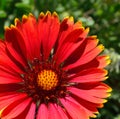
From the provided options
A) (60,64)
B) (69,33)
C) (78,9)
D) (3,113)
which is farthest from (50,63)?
(78,9)

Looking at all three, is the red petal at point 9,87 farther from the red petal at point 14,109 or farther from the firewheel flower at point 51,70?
the red petal at point 14,109

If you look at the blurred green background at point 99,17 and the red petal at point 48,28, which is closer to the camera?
the red petal at point 48,28

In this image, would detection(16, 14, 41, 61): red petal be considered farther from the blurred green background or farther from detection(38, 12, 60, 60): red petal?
the blurred green background

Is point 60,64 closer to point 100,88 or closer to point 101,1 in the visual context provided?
point 100,88

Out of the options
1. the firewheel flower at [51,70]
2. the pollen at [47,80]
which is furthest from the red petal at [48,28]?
the pollen at [47,80]

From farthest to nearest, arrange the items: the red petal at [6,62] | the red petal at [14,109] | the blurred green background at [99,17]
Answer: the blurred green background at [99,17] < the red petal at [6,62] < the red petal at [14,109]

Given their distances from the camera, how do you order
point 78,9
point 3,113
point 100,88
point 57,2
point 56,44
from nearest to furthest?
point 3,113
point 100,88
point 56,44
point 57,2
point 78,9
